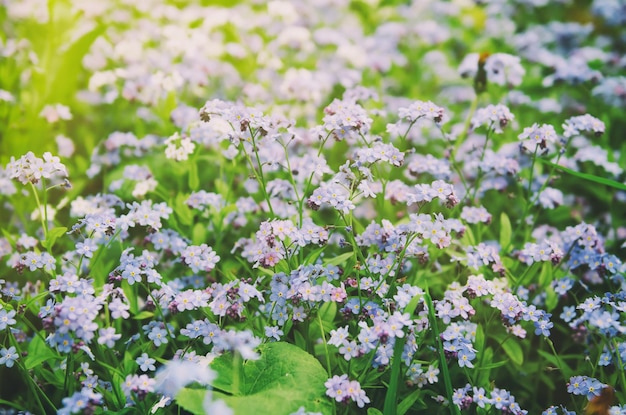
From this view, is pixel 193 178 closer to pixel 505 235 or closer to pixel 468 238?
pixel 468 238

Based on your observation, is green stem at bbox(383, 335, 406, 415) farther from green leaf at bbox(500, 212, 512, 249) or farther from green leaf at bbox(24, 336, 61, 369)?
green leaf at bbox(24, 336, 61, 369)

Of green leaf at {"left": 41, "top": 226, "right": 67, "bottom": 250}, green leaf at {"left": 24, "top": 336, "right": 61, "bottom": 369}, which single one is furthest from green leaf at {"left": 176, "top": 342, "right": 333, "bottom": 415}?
green leaf at {"left": 41, "top": 226, "right": 67, "bottom": 250}

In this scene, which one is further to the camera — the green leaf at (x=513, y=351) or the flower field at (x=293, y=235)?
the green leaf at (x=513, y=351)

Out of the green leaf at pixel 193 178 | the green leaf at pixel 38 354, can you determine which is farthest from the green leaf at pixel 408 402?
the green leaf at pixel 193 178

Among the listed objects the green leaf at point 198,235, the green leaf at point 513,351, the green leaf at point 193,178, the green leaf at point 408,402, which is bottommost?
the green leaf at point 513,351

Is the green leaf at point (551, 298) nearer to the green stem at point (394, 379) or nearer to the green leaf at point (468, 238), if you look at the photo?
the green leaf at point (468, 238)

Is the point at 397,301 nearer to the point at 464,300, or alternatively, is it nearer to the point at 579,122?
the point at 464,300

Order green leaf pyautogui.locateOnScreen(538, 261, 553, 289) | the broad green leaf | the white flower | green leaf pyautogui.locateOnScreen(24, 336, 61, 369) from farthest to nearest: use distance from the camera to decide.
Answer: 1. green leaf pyautogui.locateOnScreen(538, 261, 553, 289)
2. the broad green leaf
3. green leaf pyautogui.locateOnScreen(24, 336, 61, 369)
4. the white flower

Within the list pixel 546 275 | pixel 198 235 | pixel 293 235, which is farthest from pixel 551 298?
pixel 198 235
